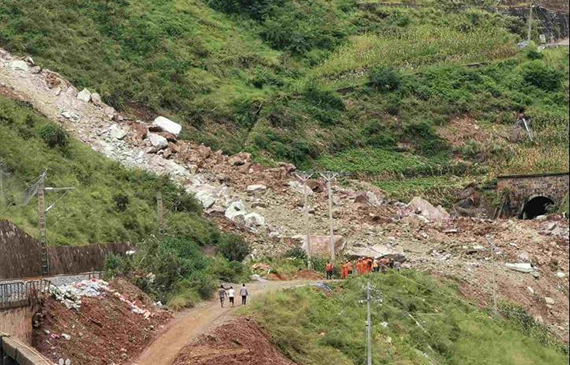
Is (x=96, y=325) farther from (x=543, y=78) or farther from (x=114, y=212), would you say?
(x=543, y=78)

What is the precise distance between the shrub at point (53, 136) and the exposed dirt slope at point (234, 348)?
18.7 m

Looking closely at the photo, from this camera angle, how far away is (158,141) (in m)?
55.8

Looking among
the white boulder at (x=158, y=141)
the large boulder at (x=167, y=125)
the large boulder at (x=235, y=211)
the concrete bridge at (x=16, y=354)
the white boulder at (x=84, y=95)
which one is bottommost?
the large boulder at (x=235, y=211)

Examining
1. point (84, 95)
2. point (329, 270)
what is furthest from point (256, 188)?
point (329, 270)

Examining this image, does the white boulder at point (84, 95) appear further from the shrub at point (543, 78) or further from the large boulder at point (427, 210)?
the shrub at point (543, 78)

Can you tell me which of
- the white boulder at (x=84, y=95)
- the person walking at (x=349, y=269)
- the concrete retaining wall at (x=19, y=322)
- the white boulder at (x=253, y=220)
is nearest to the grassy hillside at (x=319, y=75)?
the white boulder at (x=84, y=95)

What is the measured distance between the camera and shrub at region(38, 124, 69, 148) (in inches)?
1858

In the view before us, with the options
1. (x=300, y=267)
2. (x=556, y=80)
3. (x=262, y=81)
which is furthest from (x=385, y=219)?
(x=556, y=80)

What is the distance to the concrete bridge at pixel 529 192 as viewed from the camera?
2571 inches

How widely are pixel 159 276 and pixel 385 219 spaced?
21465 millimetres

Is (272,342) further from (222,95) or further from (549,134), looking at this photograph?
(549,134)

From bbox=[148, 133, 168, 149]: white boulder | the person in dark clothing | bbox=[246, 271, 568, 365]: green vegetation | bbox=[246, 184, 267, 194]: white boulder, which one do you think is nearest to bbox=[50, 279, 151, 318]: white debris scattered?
bbox=[246, 271, 568, 365]: green vegetation

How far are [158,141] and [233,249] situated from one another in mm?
12541

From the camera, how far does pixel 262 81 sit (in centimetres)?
7344
